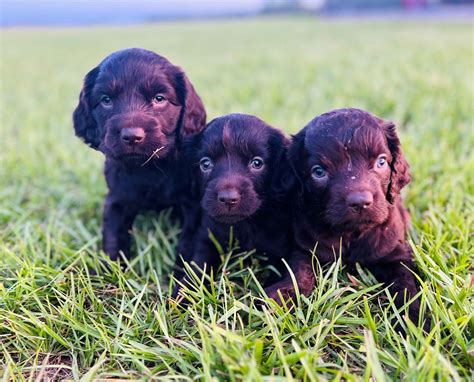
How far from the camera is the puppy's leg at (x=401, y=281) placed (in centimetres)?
256

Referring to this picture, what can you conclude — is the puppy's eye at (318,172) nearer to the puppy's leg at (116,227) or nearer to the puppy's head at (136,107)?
the puppy's head at (136,107)

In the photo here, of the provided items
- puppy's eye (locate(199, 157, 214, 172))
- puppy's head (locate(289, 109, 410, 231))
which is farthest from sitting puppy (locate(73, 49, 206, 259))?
puppy's head (locate(289, 109, 410, 231))

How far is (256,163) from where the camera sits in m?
3.14

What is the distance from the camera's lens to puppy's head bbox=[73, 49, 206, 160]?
306 cm

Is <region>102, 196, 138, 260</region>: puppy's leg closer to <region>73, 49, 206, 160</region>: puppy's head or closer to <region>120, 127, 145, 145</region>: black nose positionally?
<region>73, 49, 206, 160</region>: puppy's head

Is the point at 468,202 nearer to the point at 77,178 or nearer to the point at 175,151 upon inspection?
the point at 175,151

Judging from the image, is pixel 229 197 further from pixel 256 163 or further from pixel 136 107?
pixel 136 107

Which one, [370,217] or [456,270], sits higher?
[370,217]

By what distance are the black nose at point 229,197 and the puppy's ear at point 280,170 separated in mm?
345

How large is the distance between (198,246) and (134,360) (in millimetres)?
1150

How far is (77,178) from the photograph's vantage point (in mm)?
5059

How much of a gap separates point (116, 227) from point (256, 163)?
1186mm

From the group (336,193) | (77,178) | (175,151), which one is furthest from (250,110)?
(336,193)

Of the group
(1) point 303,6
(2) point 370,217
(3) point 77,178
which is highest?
(1) point 303,6
